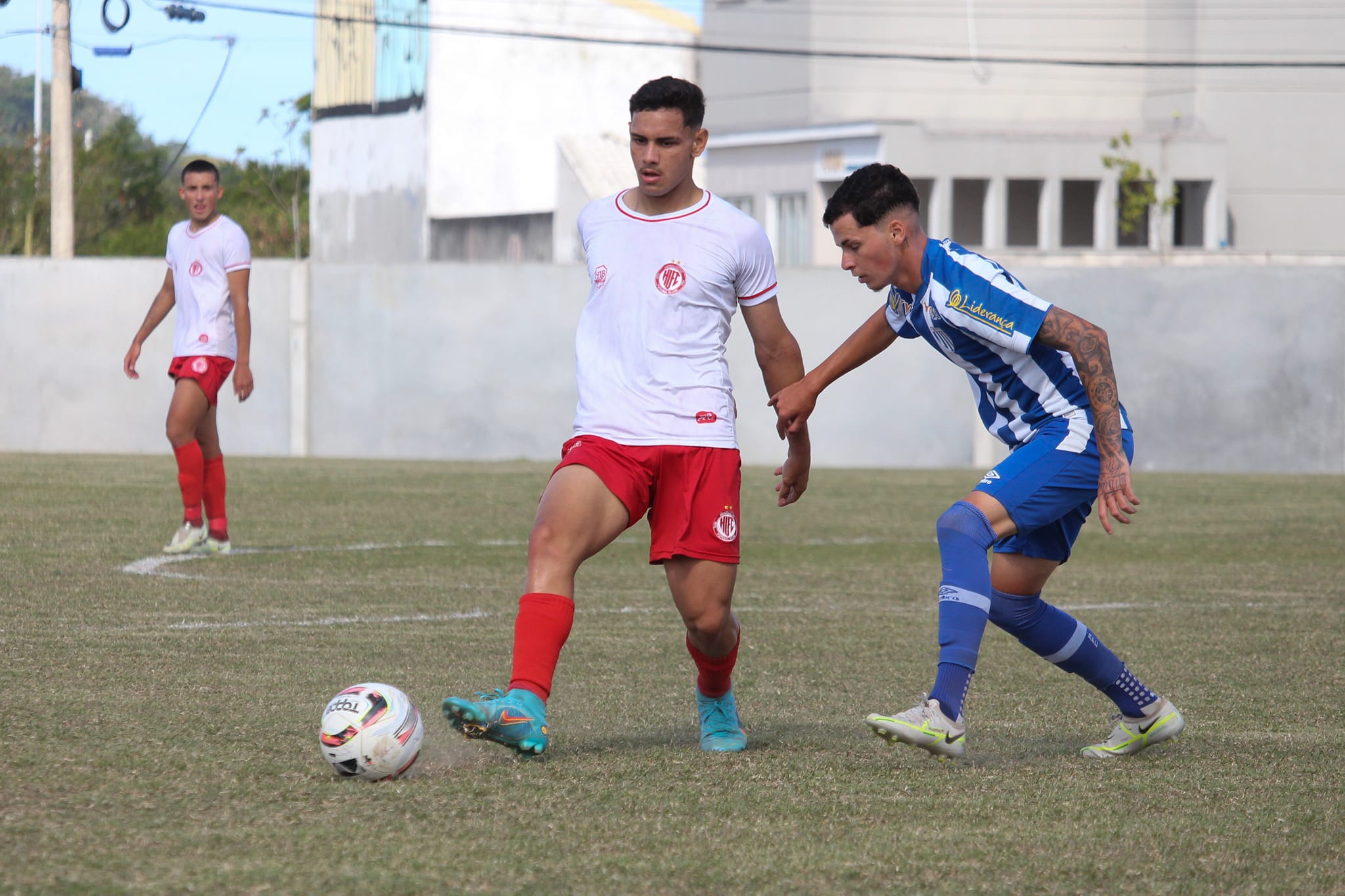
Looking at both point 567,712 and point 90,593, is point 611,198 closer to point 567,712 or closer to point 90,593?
point 567,712

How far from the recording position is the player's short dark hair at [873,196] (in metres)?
4.89

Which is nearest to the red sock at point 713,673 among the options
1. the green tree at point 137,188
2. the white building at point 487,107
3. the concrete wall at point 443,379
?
the concrete wall at point 443,379

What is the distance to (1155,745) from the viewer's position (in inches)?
210

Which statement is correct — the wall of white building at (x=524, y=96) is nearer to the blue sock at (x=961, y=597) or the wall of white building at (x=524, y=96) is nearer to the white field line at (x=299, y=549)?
the white field line at (x=299, y=549)

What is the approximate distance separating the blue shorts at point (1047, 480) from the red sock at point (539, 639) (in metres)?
1.23

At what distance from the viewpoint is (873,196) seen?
16.1 ft

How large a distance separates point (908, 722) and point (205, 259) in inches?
262

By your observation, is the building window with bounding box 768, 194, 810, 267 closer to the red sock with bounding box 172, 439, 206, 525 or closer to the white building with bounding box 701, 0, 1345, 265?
the white building with bounding box 701, 0, 1345, 265

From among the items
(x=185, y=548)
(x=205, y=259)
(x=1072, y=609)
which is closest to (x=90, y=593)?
(x=185, y=548)

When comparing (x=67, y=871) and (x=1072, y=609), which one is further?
(x=1072, y=609)

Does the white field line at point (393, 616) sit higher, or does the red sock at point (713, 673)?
the red sock at point (713, 673)

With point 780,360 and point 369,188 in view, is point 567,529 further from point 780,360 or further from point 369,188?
point 369,188

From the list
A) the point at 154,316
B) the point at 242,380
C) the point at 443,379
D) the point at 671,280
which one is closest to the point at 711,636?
the point at 671,280

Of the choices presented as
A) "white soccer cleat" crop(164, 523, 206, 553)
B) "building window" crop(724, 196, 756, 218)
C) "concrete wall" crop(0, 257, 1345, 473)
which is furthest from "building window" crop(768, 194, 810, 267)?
"white soccer cleat" crop(164, 523, 206, 553)
